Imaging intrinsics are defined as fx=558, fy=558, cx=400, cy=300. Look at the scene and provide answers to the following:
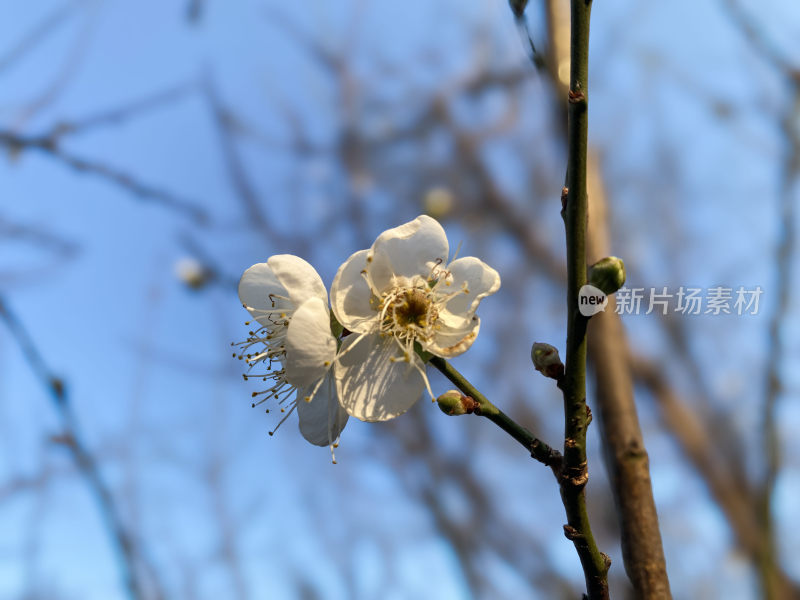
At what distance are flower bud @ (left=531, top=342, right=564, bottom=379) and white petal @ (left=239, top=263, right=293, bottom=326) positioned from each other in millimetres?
194

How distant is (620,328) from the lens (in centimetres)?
66

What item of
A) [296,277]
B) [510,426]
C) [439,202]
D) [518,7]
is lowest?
[510,426]

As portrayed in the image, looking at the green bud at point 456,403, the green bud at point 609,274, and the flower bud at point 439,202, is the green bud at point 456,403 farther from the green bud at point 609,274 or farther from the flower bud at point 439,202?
→ the flower bud at point 439,202

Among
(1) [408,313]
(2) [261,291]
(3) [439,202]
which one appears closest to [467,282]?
(1) [408,313]

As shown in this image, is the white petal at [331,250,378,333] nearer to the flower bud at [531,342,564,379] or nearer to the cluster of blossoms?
the cluster of blossoms

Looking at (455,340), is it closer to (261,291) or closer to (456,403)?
(456,403)

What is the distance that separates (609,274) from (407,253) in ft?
0.45

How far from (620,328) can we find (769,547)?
1.82 ft

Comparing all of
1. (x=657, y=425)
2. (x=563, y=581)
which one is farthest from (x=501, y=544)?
(x=657, y=425)

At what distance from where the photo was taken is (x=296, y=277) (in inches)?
14.1

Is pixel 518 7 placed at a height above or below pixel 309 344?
above

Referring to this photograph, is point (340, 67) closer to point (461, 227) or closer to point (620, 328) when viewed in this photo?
point (461, 227)

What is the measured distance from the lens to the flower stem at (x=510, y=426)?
0.27 metres

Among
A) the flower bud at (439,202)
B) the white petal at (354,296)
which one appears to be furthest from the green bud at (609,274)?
the flower bud at (439,202)
